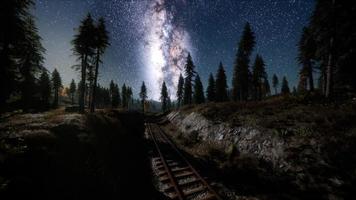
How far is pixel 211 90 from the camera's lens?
5906cm

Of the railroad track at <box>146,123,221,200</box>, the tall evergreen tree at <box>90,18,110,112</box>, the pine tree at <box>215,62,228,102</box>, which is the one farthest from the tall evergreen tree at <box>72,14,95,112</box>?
the pine tree at <box>215,62,228,102</box>

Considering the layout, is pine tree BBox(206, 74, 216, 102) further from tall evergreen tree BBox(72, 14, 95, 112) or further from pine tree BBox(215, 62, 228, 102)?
tall evergreen tree BBox(72, 14, 95, 112)

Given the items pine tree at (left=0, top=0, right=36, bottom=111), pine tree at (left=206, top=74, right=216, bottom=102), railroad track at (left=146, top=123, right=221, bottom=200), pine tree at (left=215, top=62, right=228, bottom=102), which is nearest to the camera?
railroad track at (left=146, top=123, right=221, bottom=200)

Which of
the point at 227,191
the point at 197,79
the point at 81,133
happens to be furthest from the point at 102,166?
the point at 197,79

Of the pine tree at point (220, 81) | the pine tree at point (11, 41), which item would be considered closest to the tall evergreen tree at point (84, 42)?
the pine tree at point (11, 41)

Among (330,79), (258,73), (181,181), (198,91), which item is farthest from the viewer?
(198,91)

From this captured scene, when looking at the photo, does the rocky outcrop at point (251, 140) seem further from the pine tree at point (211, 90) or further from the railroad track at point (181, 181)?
the pine tree at point (211, 90)

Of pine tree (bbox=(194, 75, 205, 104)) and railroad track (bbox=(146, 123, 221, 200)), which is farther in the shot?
pine tree (bbox=(194, 75, 205, 104))

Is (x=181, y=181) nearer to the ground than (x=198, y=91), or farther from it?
nearer to the ground

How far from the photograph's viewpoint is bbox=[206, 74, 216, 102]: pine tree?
192ft

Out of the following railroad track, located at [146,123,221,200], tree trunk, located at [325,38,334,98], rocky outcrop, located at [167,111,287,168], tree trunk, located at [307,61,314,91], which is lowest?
railroad track, located at [146,123,221,200]

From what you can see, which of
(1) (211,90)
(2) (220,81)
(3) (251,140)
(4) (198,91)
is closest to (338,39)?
(3) (251,140)

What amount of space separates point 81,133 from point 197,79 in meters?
56.2

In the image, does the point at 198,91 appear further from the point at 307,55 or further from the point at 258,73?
the point at 307,55
